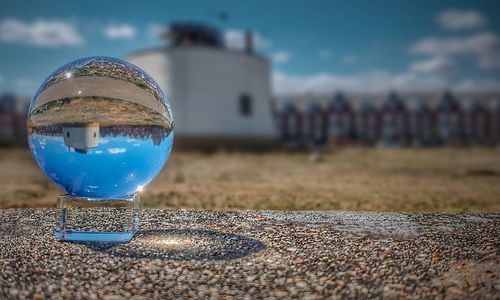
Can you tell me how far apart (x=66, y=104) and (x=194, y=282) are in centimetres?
299

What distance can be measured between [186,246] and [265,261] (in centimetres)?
118

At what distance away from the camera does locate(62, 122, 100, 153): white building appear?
20.5ft

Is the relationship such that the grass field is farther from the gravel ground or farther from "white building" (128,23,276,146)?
"white building" (128,23,276,146)

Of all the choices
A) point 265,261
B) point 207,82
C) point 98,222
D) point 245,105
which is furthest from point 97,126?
point 245,105

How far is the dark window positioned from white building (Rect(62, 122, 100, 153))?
3239cm

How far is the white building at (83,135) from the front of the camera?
246 inches

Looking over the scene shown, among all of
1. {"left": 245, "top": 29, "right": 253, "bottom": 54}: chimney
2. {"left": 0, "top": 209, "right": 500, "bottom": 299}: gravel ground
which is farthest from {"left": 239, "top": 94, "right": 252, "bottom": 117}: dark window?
{"left": 0, "top": 209, "right": 500, "bottom": 299}: gravel ground

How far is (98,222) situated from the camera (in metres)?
7.86

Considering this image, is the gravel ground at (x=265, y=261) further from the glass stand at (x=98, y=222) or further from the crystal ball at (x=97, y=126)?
the crystal ball at (x=97, y=126)

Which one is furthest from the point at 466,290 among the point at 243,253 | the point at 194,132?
the point at 194,132

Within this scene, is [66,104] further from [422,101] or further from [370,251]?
[422,101]

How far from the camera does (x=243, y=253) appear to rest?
596cm

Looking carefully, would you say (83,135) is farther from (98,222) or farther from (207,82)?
(207,82)

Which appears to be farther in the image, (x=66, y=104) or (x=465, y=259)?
(x=66, y=104)
